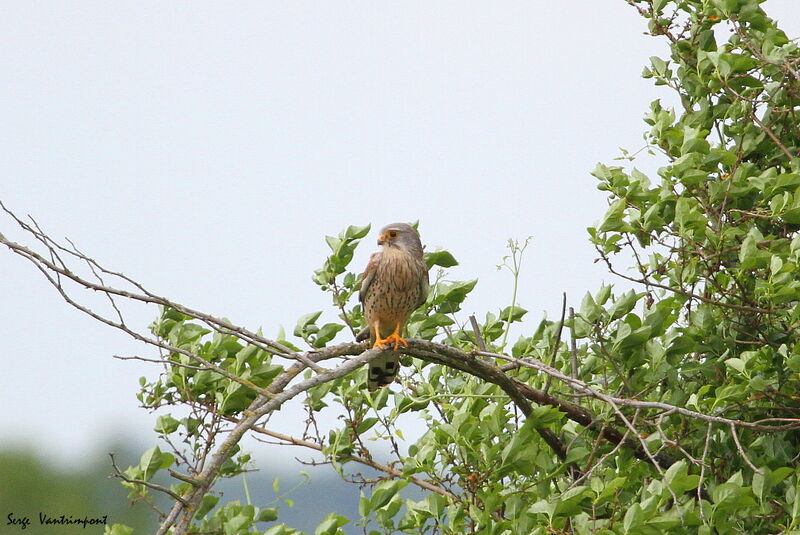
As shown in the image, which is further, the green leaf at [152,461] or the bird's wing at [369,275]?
the bird's wing at [369,275]

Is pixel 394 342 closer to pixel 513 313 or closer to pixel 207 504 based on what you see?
pixel 513 313

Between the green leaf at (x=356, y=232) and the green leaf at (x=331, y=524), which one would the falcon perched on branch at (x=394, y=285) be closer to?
the green leaf at (x=356, y=232)

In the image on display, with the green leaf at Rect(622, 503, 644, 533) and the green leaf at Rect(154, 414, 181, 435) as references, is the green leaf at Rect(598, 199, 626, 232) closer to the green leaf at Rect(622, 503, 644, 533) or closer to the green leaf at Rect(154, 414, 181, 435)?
the green leaf at Rect(622, 503, 644, 533)

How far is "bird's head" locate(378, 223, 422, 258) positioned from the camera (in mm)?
3980

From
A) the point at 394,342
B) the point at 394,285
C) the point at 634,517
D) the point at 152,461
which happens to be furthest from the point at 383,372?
the point at 634,517

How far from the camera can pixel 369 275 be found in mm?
4043

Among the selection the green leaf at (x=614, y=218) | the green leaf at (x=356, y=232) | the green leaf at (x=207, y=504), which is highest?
the green leaf at (x=356, y=232)

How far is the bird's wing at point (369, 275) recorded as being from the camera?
3959 millimetres

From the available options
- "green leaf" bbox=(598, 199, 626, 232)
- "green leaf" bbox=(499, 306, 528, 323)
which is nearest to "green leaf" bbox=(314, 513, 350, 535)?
"green leaf" bbox=(499, 306, 528, 323)

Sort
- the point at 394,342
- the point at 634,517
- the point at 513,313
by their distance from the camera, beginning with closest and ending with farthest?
the point at 634,517 → the point at 394,342 → the point at 513,313

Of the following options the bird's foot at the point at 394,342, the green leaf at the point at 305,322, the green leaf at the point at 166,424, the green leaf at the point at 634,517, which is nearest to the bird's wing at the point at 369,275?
the green leaf at the point at 305,322

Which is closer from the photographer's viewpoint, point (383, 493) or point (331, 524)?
point (331, 524)

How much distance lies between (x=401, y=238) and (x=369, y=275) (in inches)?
9.1

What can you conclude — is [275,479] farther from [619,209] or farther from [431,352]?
[619,209]
